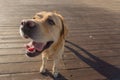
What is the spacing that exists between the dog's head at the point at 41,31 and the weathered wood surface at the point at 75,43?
68 centimetres

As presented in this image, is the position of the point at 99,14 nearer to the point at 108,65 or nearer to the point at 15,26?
the point at 15,26

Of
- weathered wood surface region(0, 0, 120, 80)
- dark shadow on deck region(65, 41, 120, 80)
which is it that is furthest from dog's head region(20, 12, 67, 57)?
dark shadow on deck region(65, 41, 120, 80)

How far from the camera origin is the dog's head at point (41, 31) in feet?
9.77

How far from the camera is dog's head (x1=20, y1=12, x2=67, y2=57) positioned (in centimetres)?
298

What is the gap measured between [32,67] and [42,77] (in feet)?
1.02

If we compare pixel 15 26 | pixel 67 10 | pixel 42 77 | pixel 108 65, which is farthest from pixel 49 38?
pixel 67 10

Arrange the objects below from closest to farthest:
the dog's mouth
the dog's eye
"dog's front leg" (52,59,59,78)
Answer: the dog's mouth
the dog's eye
"dog's front leg" (52,59,59,78)

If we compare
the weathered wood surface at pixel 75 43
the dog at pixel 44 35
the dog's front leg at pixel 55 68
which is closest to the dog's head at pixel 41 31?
the dog at pixel 44 35

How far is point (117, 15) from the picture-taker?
753cm

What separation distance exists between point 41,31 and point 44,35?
0.09m

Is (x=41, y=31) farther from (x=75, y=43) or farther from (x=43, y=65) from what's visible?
(x=75, y=43)

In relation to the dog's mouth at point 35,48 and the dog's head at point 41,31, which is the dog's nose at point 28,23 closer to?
the dog's head at point 41,31

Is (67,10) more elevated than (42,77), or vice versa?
(67,10)

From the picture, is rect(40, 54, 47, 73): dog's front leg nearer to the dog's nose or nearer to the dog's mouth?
the dog's mouth
